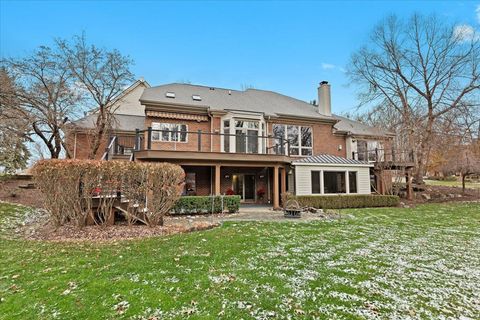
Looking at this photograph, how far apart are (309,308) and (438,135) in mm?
24218

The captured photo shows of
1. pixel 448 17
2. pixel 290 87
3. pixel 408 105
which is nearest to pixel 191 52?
pixel 290 87

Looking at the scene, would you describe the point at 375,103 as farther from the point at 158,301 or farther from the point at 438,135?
the point at 158,301

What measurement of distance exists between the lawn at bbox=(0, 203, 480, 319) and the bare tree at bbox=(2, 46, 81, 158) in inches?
389

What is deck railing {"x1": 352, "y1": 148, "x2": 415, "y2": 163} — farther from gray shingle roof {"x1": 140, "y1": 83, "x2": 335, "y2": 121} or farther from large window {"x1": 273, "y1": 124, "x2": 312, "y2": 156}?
large window {"x1": 273, "y1": 124, "x2": 312, "y2": 156}

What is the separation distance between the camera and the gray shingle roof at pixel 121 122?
16.3 metres

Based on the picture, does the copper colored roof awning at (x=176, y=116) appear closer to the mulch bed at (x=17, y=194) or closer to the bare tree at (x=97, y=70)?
the bare tree at (x=97, y=70)

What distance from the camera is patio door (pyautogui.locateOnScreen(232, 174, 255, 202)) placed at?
1723 centimetres

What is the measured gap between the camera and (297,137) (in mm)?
18203

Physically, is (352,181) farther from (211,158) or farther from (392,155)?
(211,158)

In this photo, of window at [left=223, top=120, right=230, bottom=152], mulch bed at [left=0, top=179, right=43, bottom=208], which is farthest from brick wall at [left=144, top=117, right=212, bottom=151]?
mulch bed at [left=0, top=179, right=43, bottom=208]

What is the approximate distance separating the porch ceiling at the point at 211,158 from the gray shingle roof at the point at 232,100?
12.4 feet

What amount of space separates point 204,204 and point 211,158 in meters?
2.43

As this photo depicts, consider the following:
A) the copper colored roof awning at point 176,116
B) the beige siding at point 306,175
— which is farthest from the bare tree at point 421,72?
the copper colored roof awning at point 176,116

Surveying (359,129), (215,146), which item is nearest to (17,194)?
(215,146)
